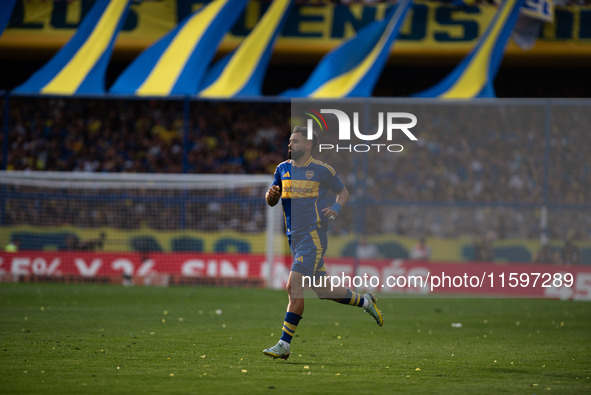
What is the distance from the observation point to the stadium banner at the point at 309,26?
22.7 m

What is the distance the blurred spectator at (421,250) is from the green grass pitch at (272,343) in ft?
6.16

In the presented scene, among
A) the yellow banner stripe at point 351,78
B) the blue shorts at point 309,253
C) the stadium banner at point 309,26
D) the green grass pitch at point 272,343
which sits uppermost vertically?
the stadium banner at point 309,26

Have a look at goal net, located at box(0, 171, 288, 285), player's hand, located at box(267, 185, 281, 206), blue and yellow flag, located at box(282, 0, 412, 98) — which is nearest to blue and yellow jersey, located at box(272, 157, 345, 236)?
player's hand, located at box(267, 185, 281, 206)

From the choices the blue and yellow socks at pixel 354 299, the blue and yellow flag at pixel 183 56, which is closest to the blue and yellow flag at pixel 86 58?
the blue and yellow flag at pixel 183 56

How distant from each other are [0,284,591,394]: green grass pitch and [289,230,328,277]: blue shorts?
85 centimetres

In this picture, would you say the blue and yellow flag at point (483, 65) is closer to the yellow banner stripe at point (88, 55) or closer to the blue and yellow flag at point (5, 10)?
the yellow banner stripe at point (88, 55)

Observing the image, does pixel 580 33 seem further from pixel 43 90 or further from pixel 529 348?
pixel 529 348

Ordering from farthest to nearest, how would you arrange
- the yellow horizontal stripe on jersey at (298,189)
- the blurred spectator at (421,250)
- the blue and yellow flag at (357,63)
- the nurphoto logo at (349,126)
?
the blue and yellow flag at (357,63) → the blurred spectator at (421,250) → the nurphoto logo at (349,126) → the yellow horizontal stripe on jersey at (298,189)

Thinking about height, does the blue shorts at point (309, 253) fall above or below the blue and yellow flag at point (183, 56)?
below

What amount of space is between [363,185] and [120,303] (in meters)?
5.90

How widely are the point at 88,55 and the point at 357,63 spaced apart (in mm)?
6823

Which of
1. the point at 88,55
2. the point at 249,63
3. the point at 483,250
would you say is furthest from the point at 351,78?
the point at 88,55

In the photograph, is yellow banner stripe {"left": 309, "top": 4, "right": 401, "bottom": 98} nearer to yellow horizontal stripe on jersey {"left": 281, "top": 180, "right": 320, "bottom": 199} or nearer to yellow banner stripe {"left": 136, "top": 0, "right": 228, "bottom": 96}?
yellow banner stripe {"left": 136, "top": 0, "right": 228, "bottom": 96}

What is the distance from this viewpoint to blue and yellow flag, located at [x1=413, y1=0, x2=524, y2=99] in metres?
20.6
